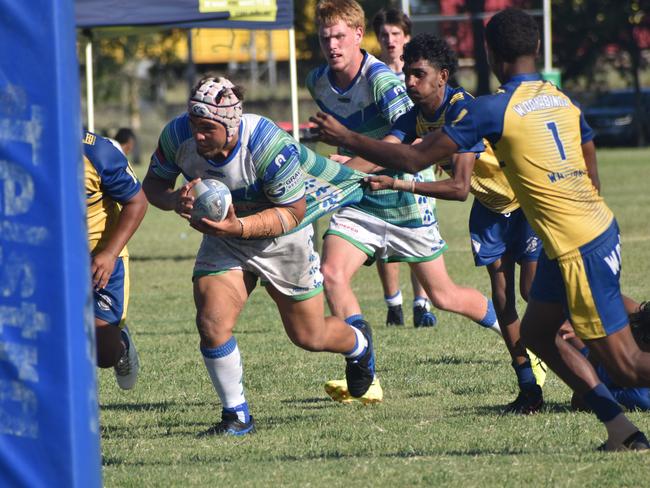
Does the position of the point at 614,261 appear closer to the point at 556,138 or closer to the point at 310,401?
the point at 556,138

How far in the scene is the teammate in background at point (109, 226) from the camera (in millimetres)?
6844

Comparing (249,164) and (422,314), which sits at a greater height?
(249,164)

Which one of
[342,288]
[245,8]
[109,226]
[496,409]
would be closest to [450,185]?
[496,409]

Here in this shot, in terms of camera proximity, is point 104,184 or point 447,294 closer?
point 104,184

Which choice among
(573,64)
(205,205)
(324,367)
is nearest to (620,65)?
(573,64)

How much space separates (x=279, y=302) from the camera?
6871 mm

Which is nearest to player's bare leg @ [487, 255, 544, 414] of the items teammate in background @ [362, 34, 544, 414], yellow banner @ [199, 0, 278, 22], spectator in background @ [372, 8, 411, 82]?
teammate in background @ [362, 34, 544, 414]

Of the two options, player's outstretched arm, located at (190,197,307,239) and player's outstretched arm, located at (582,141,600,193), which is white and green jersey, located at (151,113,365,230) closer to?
player's outstretched arm, located at (190,197,307,239)

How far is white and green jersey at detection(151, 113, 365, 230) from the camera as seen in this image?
6.42 metres

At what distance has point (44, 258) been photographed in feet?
13.1

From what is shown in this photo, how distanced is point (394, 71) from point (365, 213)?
203cm

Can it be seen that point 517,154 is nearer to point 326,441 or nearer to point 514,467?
point 514,467

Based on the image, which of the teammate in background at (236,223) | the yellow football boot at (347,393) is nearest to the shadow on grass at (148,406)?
the yellow football boot at (347,393)

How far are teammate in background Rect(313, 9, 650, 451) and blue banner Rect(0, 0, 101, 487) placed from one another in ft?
6.34
